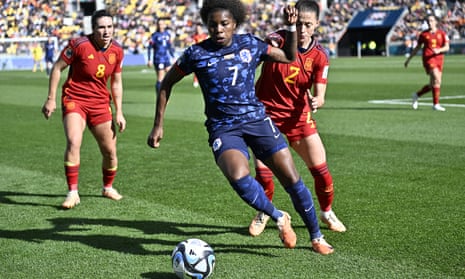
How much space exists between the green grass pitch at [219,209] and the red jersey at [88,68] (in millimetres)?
1204

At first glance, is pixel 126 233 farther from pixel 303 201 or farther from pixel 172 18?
pixel 172 18

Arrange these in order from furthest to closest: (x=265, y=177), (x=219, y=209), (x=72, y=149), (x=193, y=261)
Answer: (x=72, y=149), (x=219, y=209), (x=265, y=177), (x=193, y=261)

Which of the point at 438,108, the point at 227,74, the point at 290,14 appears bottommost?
the point at 438,108

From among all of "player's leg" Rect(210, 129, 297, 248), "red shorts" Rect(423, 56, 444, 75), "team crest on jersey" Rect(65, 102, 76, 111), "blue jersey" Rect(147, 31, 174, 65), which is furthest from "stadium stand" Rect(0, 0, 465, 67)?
"player's leg" Rect(210, 129, 297, 248)

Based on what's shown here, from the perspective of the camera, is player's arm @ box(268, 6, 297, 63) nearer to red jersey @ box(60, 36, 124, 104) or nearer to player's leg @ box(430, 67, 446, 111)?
red jersey @ box(60, 36, 124, 104)

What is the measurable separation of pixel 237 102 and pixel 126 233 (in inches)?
75.0

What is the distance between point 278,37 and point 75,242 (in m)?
2.49

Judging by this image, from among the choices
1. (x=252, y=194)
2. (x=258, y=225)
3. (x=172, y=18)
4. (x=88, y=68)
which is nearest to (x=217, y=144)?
(x=252, y=194)

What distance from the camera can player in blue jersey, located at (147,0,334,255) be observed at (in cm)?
527

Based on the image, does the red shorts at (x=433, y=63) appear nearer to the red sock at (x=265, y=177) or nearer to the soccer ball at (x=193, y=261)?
the red sock at (x=265, y=177)

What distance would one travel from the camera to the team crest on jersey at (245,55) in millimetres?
5359

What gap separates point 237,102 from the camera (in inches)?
211

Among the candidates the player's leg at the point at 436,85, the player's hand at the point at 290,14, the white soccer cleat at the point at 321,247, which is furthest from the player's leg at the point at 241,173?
the player's leg at the point at 436,85

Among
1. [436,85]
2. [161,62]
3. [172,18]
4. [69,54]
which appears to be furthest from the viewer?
[172,18]
